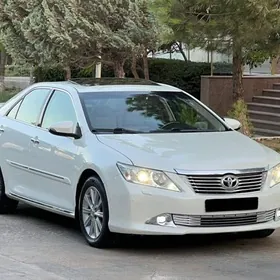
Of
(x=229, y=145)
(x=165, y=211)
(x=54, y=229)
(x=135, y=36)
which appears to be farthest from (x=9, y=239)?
(x=135, y=36)

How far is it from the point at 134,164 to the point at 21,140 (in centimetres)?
223

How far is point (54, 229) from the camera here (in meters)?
8.41

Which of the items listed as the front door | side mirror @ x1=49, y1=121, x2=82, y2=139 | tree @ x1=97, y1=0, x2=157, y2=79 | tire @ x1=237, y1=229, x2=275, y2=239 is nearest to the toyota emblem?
tire @ x1=237, y1=229, x2=275, y2=239

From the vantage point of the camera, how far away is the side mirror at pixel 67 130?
7820 millimetres

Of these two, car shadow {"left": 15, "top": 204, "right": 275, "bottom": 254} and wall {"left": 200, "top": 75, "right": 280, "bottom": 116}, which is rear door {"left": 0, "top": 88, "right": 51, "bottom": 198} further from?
wall {"left": 200, "top": 75, "right": 280, "bottom": 116}

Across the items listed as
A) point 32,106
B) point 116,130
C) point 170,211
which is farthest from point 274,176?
point 32,106

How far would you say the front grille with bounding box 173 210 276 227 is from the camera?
695 centimetres

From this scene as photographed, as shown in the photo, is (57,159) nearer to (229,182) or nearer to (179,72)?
(229,182)

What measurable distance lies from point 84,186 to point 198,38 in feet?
16.3

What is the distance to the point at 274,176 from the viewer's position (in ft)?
23.9

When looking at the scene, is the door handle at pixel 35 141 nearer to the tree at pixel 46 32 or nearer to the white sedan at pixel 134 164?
the white sedan at pixel 134 164

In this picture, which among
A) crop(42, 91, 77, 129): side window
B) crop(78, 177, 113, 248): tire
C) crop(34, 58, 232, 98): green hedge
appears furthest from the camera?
crop(34, 58, 232, 98): green hedge

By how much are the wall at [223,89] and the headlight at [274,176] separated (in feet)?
41.1

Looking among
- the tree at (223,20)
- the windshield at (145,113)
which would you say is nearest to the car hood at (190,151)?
the windshield at (145,113)
